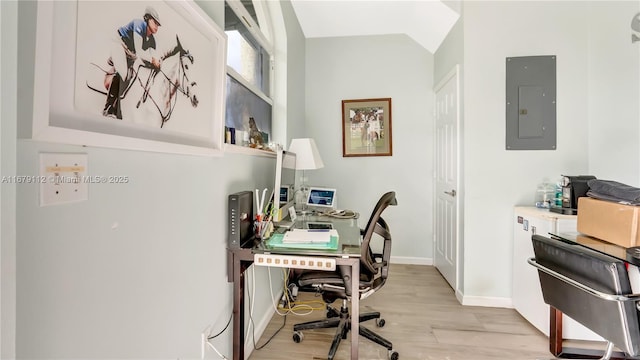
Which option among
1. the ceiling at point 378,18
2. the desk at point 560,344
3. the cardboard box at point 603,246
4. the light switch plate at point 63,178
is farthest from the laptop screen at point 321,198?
the light switch plate at point 63,178

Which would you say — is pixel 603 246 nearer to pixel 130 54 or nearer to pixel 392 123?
pixel 130 54

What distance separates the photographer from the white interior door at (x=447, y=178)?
2576 mm

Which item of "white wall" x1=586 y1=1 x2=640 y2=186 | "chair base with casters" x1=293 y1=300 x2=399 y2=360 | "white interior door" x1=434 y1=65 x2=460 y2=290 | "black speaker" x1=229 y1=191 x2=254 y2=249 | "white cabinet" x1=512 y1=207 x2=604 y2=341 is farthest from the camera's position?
"white interior door" x1=434 y1=65 x2=460 y2=290

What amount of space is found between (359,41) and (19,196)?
11.4ft

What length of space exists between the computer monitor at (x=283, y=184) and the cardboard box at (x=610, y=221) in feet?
5.87

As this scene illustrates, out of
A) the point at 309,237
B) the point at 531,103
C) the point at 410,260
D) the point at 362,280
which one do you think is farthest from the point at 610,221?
the point at 410,260

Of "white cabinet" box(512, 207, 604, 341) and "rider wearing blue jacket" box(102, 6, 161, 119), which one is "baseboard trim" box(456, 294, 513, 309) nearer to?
"white cabinet" box(512, 207, 604, 341)

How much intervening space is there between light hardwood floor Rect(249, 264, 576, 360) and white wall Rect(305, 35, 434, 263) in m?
1.01

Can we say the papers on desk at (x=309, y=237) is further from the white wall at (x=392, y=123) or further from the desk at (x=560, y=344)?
the white wall at (x=392, y=123)

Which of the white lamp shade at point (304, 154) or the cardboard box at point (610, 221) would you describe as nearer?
the cardboard box at point (610, 221)

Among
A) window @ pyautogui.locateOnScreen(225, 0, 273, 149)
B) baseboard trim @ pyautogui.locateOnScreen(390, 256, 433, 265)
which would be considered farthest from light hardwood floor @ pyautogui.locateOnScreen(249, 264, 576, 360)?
window @ pyautogui.locateOnScreen(225, 0, 273, 149)

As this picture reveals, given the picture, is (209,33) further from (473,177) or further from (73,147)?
(473,177)

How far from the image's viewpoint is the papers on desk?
1.41 metres
